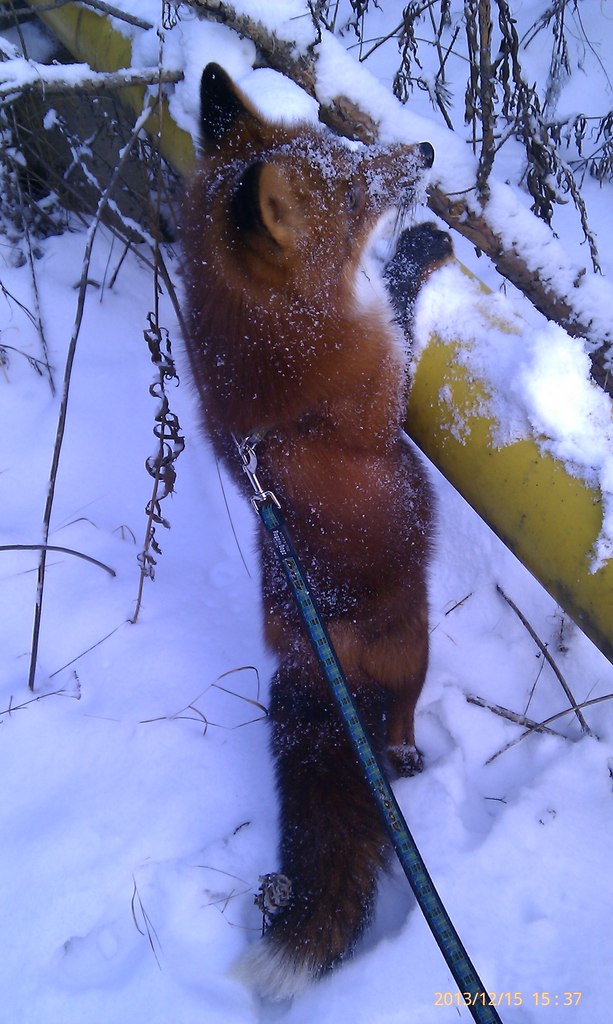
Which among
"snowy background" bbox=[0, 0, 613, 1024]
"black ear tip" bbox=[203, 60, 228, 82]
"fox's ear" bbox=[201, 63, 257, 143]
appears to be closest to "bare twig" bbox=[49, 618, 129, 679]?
"snowy background" bbox=[0, 0, 613, 1024]

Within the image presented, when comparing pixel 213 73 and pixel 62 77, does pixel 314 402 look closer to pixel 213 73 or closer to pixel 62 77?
pixel 213 73

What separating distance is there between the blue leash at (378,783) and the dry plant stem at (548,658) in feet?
2.61

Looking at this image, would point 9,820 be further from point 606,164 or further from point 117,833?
point 606,164

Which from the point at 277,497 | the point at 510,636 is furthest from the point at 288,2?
the point at 510,636

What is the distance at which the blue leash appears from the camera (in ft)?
3.98

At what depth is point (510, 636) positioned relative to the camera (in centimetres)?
237

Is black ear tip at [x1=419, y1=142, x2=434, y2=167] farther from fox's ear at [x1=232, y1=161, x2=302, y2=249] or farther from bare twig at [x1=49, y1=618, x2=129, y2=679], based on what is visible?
bare twig at [x1=49, y1=618, x2=129, y2=679]

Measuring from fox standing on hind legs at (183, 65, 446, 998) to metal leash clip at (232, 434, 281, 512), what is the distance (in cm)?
3

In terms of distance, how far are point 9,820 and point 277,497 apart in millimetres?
1147

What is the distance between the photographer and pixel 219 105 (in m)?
1.84

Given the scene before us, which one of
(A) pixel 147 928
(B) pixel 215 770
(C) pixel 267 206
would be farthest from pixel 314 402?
(A) pixel 147 928

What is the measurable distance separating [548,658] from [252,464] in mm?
1250

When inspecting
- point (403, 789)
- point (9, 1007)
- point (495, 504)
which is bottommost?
point (9, 1007)

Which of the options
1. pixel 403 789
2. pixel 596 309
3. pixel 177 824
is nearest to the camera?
pixel 596 309
